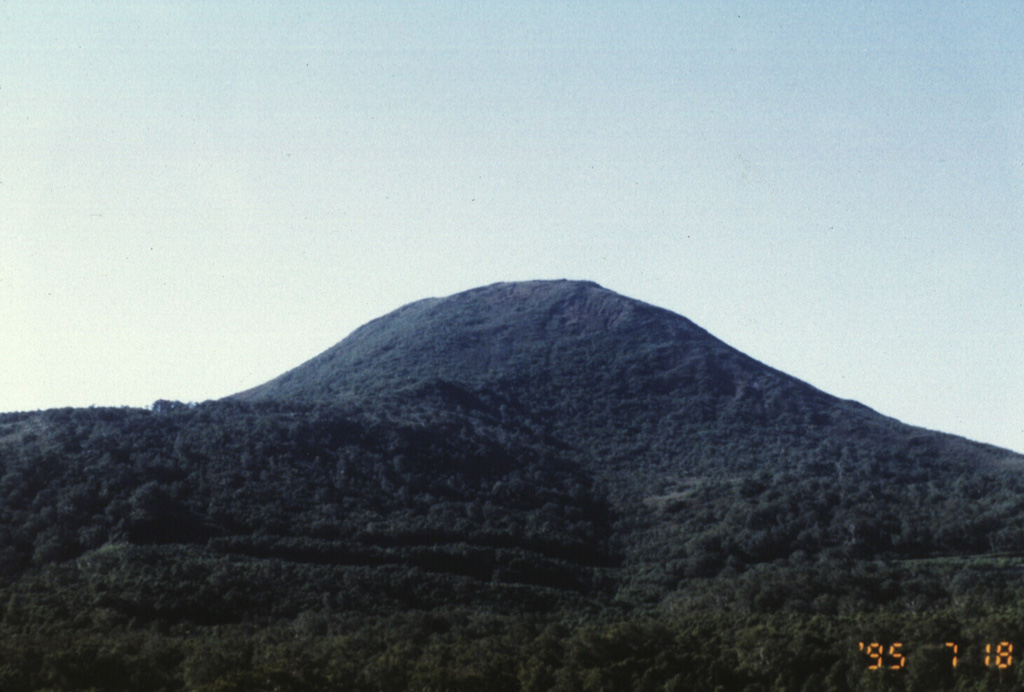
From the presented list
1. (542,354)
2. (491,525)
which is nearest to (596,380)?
(542,354)

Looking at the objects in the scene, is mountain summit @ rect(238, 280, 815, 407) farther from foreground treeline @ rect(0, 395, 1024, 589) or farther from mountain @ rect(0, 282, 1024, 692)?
foreground treeline @ rect(0, 395, 1024, 589)

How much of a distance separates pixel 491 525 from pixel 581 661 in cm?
3544

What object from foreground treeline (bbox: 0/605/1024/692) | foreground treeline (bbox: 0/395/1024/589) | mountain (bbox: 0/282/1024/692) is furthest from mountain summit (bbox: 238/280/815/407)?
foreground treeline (bbox: 0/605/1024/692)

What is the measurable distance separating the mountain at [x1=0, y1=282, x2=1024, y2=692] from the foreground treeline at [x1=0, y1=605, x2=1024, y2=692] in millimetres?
156

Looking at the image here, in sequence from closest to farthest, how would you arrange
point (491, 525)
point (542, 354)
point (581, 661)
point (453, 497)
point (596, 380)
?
point (581, 661) → point (491, 525) → point (453, 497) → point (596, 380) → point (542, 354)

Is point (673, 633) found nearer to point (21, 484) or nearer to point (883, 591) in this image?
point (883, 591)

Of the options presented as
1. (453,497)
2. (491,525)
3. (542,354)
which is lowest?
(491,525)

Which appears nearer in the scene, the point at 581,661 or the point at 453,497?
the point at 581,661

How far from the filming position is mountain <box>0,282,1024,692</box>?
3556 centimetres

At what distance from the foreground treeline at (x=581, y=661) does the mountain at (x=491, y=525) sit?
156mm

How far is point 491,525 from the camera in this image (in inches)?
2724

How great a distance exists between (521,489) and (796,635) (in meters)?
42.4

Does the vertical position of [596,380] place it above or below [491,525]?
above

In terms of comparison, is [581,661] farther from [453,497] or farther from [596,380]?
[596,380]
